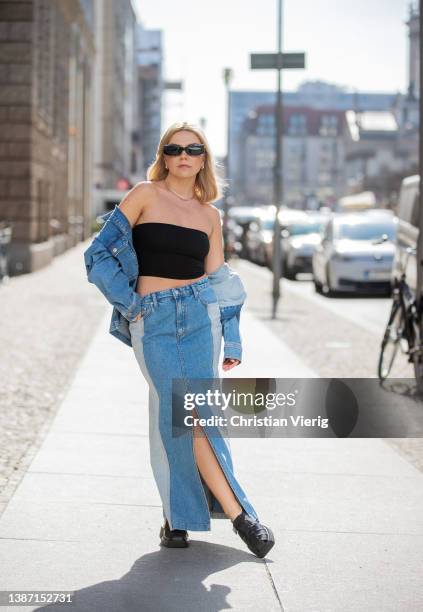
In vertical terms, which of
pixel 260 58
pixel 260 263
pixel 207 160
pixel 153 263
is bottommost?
pixel 260 263

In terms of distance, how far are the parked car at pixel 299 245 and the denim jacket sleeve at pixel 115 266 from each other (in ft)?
82.6

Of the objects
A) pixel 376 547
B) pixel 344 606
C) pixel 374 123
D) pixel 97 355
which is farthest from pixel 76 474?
pixel 374 123

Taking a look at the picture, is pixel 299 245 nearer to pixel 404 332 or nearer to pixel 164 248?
pixel 404 332

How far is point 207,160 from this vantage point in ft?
17.1

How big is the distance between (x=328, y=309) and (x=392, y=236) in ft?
15.2

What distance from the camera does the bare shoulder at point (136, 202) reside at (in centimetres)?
502

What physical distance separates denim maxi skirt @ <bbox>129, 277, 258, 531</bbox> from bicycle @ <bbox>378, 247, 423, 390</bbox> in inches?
208

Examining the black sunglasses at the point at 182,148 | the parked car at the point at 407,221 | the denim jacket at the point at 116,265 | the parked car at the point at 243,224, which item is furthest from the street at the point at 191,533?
the parked car at the point at 243,224

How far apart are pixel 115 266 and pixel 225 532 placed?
52.6 inches

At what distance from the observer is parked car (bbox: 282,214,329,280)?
31188mm

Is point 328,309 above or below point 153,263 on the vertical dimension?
below

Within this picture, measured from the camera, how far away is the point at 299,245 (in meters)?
31.4

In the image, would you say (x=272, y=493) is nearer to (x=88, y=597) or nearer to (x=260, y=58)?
(x=88, y=597)

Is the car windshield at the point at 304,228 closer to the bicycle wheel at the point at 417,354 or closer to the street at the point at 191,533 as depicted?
the bicycle wheel at the point at 417,354
